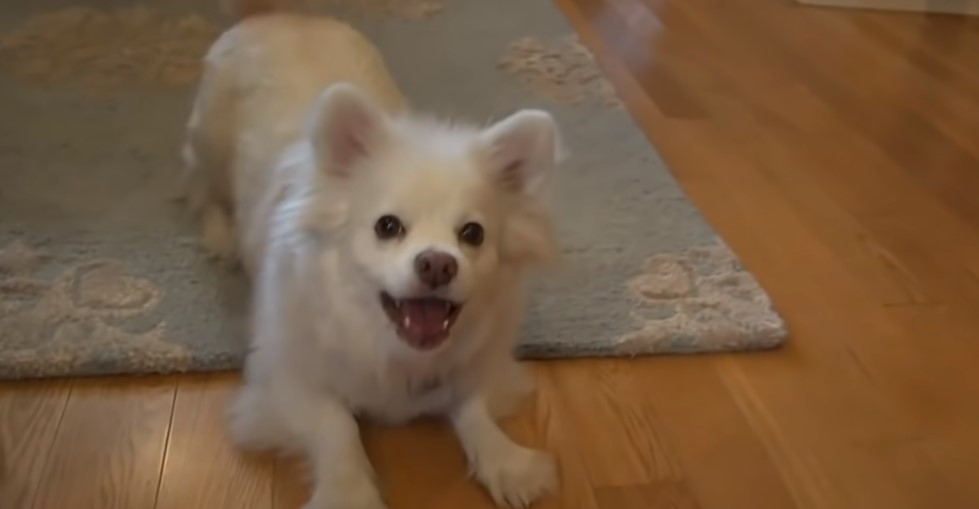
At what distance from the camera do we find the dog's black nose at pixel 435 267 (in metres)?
1.40

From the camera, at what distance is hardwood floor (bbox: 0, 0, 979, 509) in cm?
161

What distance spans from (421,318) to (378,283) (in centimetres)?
8

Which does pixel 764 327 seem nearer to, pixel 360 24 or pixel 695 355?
pixel 695 355

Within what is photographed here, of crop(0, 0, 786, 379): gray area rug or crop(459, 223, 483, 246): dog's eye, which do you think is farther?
crop(0, 0, 786, 379): gray area rug

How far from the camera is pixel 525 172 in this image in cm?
158

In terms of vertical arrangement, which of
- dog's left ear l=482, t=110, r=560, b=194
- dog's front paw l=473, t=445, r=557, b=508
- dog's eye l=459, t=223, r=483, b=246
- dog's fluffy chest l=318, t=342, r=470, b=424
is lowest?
dog's front paw l=473, t=445, r=557, b=508

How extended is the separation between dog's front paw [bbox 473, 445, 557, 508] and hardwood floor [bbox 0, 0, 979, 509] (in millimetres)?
31

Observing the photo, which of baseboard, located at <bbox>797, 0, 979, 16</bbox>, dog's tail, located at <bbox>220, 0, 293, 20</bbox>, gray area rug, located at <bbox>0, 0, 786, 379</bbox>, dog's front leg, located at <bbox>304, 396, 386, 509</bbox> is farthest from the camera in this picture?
baseboard, located at <bbox>797, 0, 979, 16</bbox>

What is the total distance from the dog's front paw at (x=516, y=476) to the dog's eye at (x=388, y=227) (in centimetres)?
38

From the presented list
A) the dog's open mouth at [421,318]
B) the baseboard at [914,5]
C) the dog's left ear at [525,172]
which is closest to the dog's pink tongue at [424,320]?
the dog's open mouth at [421,318]

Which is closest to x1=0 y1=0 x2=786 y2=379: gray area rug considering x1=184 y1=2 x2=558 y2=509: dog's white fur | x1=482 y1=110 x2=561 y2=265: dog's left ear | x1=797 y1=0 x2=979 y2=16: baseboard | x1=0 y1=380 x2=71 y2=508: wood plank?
x1=0 y1=380 x2=71 y2=508: wood plank

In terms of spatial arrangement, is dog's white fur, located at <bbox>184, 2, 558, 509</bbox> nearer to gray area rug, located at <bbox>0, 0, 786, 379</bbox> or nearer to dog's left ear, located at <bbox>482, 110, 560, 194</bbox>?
dog's left ear, located at <bbox>482, 110, 560, 194</bbox>

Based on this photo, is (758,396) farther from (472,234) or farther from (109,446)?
(109,446)

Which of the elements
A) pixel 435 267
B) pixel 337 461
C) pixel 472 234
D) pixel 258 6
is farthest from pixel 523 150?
pixel 258 6
